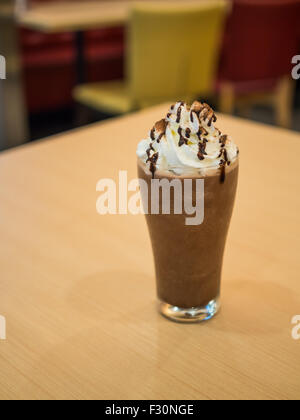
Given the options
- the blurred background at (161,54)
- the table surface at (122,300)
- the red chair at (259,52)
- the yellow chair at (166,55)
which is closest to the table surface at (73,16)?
the blurred background at (161,54)

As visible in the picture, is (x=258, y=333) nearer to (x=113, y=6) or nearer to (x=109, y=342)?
(x=109, y=342)

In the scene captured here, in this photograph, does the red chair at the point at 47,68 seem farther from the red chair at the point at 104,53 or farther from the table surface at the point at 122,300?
the table surface at the point at 122,300

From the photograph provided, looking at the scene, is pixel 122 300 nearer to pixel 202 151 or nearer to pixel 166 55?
pixel 202 151

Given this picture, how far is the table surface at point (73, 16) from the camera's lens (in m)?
2.81

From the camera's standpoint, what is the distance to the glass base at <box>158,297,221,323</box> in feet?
2.16

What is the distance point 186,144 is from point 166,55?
2138 millimetres

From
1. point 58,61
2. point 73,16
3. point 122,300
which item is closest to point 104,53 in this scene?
point 58,61

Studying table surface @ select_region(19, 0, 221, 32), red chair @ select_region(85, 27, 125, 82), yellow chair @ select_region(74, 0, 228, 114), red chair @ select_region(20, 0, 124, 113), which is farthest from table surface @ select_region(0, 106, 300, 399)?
red chair @ select_region(85, 27, 125, 82)

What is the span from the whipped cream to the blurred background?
201 centimetres

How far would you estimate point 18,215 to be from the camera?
0.90 meters

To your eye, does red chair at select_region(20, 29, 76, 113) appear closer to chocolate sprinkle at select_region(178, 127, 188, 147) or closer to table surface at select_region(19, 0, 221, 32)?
table surface at select_region(19, 0, 221, 32)
